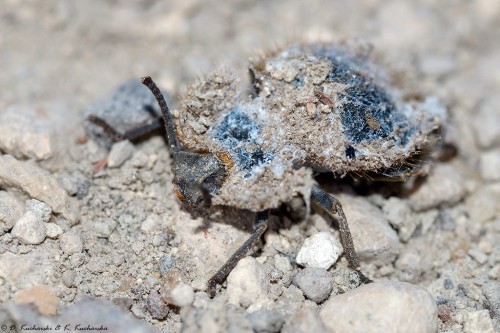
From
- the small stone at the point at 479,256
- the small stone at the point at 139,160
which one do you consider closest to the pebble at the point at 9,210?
the small stone at the point at 139,160

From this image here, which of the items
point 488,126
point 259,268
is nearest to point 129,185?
point 259,268

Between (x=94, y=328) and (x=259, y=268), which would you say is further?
(x=259, y=268)

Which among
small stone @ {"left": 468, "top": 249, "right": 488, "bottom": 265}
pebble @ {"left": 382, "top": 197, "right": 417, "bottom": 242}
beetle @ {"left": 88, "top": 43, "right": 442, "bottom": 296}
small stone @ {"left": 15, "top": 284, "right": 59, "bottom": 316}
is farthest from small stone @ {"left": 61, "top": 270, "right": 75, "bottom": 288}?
small stone @ {"left": 468, "top": 249, "right": 488, "bottom": 265}

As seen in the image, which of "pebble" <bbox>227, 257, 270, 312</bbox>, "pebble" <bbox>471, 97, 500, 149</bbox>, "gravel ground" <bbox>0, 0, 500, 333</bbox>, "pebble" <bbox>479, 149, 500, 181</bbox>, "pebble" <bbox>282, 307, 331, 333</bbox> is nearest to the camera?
"pebble" <bbox>282, 307, 331, 333</bbox>

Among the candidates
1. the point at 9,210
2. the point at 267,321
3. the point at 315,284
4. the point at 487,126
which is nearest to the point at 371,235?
the point at 315,284

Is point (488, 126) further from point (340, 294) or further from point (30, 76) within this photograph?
point (30, 76)

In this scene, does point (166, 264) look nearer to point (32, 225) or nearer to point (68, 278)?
point (68, 278)

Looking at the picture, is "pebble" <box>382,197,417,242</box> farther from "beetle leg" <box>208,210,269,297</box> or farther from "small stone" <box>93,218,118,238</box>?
"small stone" <box>93,218,118,238</box>

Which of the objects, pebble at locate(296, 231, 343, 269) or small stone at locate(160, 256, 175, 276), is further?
pebble at locate(296, 231, 343, 269)
